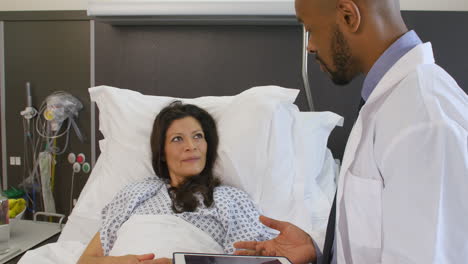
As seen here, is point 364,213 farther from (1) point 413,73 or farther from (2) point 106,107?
(2) point 106,107

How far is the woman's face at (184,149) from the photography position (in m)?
1.61

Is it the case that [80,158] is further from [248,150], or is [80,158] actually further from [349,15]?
[349,15]

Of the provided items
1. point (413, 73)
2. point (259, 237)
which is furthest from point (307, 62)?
→ point (413, 73)

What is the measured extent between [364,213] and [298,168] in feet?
3.26

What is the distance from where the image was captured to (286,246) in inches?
42.8

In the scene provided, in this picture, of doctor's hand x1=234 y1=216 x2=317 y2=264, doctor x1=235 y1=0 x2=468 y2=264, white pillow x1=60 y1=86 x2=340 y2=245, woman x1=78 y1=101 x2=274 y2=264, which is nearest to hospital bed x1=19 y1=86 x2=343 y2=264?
white pillow x1=60 y1=86 x2=340 y2=245

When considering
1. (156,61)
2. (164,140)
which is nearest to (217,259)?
(164,140)

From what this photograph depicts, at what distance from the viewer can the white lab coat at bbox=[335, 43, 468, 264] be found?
598 millimetres

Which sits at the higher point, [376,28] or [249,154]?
[376,28]

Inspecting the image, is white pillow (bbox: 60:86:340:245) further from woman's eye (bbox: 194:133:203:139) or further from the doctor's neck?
the doctor's neck

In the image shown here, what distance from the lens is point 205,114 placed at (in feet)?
5.78

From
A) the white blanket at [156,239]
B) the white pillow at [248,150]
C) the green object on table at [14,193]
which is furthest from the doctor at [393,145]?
the green object on table at [14,193]

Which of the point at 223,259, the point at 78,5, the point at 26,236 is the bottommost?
the point at 26,236

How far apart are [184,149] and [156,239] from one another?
18.4 inches
